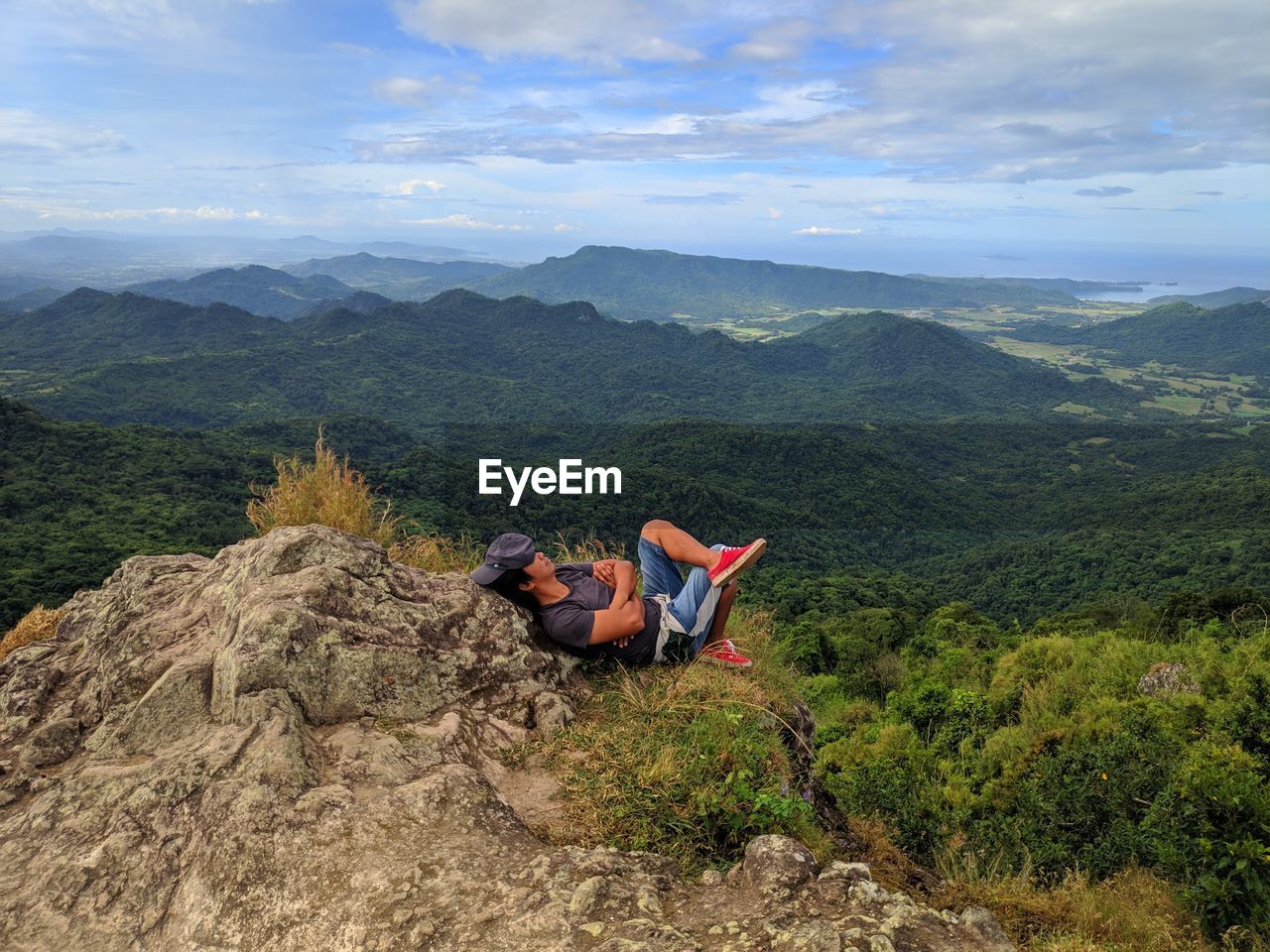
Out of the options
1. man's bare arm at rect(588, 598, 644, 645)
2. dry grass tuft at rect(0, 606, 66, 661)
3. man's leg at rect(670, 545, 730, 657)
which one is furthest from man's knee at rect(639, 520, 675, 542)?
dry grass tuft at rect(0, 606, 66, 661)

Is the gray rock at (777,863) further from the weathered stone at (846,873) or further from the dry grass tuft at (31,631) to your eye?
the dry grass tuft at (31,631)

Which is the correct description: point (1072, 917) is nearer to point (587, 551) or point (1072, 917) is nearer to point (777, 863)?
point (777, 863)

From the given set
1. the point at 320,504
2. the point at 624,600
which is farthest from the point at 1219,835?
the point at 320,504

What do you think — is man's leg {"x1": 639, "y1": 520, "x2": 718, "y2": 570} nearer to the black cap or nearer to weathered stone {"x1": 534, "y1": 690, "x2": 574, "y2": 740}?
the black cap

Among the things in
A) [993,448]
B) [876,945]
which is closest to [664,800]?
[876,945]

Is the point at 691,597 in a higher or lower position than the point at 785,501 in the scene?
higher

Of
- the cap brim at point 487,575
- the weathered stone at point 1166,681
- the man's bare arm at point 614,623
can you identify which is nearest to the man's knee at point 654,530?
the man's bare arm at point 614,623
